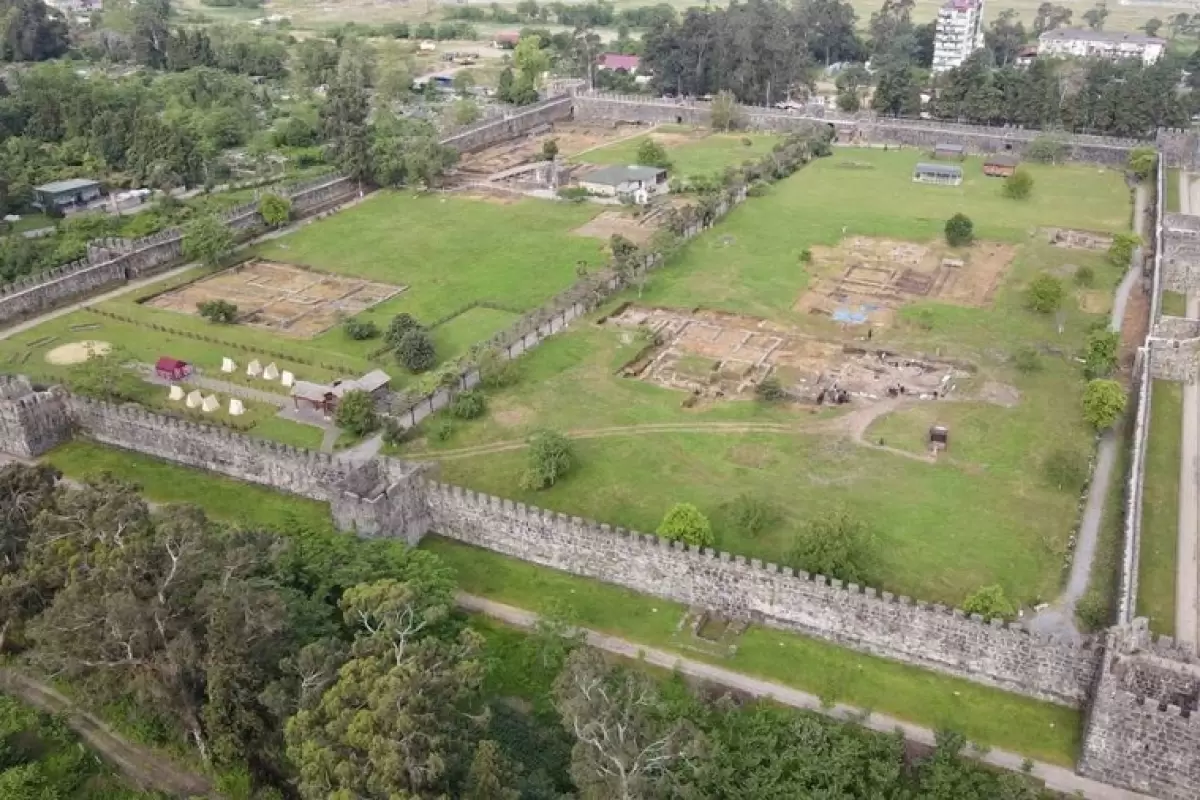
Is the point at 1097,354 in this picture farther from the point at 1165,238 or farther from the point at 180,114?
the point at 180,114

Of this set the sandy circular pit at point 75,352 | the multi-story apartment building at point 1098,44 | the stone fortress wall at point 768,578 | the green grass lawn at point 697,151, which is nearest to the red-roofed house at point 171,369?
the sandy circular pit at point 75,352

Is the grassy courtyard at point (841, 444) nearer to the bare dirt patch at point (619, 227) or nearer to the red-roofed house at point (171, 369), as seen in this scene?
the bare dirt patch at point (619, 227)

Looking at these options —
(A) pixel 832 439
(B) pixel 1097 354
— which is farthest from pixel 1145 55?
(A) pixel 832 439

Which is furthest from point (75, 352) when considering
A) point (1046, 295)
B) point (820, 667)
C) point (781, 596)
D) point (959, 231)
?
point (959, 231)

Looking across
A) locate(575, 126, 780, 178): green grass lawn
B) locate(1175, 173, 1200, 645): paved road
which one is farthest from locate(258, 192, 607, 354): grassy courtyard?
locate(1175, 173, 1200, 645): paved road

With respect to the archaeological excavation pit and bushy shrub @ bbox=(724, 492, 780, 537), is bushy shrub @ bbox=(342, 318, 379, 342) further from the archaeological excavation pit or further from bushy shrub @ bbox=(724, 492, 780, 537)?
bushy shrub @ bbox=(724, 492, 780, 537)

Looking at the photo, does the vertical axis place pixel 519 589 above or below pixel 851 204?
below
